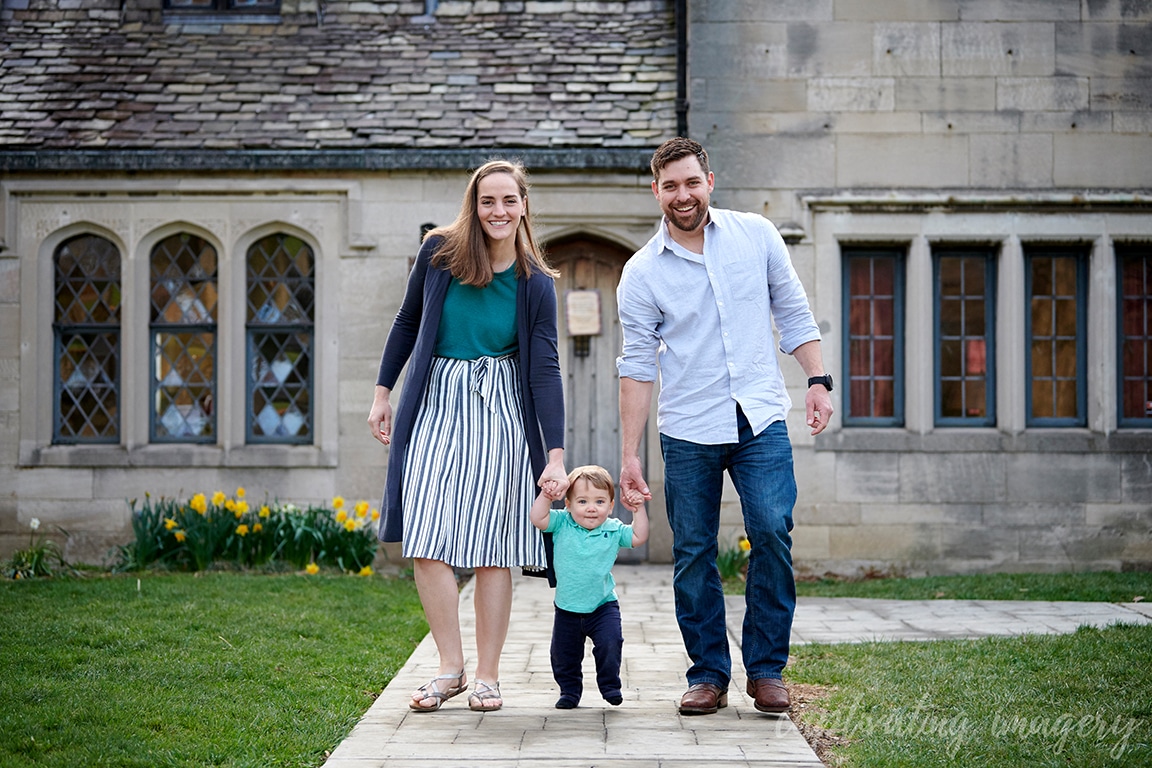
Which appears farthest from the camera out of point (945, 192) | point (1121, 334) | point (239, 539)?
point (1121, 334)

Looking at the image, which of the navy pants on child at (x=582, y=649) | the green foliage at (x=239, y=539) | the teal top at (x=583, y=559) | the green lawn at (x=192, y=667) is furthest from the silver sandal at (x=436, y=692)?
the green foliage at (x=239, y=539)

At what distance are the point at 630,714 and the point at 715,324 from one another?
147cm

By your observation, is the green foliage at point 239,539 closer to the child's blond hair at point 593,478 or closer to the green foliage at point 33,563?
the green foliage at point 33,563

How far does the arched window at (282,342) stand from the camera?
34.3 feet

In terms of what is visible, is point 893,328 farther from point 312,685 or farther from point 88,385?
point 88,385

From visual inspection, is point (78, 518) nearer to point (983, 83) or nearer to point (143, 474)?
point (143, 474)

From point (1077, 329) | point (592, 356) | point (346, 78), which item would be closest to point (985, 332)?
point (1077, 329)

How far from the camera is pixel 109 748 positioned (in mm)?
3869

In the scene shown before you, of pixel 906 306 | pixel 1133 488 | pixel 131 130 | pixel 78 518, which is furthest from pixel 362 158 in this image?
pixel 1133 488

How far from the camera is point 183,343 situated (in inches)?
414

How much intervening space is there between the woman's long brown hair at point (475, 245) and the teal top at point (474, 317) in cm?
6

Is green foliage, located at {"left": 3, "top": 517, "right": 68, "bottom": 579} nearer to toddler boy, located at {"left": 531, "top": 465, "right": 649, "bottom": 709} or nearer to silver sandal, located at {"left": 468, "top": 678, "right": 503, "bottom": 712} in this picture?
silver sandal, located at {"left": 468, "top": 678, "right": 503, "bottom": 712}

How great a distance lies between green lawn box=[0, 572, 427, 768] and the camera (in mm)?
3984

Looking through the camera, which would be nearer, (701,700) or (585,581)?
(701,700)
